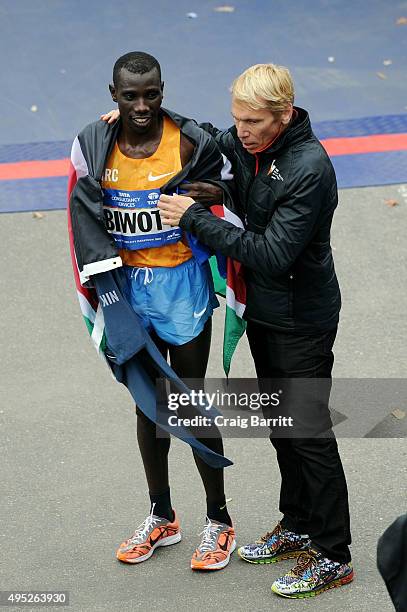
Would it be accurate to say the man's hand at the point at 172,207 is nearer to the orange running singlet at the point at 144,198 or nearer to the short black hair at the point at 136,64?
the orange running singlet at the point at 144,198

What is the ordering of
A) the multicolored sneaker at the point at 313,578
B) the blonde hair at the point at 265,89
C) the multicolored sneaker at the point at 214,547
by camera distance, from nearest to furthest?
the blonde hair at the point at 265,89
the multicolored sneaker at the point at 313,578
the multicolored sneaker at the point at 214,547

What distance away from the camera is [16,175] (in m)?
8.50

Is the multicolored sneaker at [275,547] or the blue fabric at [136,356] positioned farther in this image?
the multicolored sneaker at [275,547]

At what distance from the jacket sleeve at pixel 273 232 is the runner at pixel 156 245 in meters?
0.21

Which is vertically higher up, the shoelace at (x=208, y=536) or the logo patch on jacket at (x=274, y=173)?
the logo patch on jacket at (x=274, y=173)

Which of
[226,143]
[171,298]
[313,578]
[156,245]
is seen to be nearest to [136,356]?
[171,298]

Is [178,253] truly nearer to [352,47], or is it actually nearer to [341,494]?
[341,494]

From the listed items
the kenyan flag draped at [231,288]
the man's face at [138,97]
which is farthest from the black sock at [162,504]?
the man's face at [138,97]

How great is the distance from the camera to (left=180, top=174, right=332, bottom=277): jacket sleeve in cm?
400

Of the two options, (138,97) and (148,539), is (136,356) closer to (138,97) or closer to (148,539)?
(148,539)

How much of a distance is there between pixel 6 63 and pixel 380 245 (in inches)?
189

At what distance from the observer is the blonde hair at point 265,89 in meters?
3.93

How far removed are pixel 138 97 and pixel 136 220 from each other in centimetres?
47

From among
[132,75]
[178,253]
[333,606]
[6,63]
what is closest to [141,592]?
[333,606]
